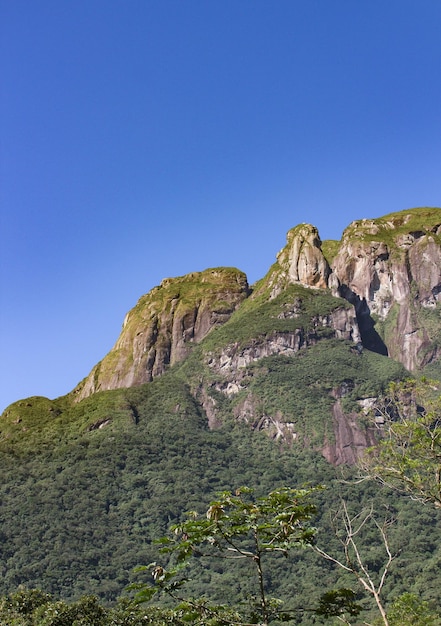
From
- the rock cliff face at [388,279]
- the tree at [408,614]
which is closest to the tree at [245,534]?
the tree at [408,614]

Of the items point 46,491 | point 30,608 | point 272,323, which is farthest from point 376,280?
point 30,608

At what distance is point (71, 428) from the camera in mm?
160250

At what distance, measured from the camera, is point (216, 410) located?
544ft

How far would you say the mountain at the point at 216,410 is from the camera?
382ft

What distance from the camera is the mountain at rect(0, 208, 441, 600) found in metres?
116

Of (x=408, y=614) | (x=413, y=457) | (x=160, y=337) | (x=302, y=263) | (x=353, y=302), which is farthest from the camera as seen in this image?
(x=160, y=337)

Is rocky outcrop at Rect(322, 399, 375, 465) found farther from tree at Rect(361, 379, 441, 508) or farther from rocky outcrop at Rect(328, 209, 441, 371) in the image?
tree at Rect(361, 379, 441, 508)

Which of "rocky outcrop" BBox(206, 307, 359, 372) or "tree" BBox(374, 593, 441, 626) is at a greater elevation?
"rocky outcrop" BBox(206, 307, 359, 372)

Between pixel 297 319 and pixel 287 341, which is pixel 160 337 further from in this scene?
pixel 297 319

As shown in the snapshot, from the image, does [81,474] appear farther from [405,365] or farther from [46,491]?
[405,365]

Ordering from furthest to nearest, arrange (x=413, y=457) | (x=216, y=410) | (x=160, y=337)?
(x=160, y=337) < (x=216, y=410) < (x=413, y=457)

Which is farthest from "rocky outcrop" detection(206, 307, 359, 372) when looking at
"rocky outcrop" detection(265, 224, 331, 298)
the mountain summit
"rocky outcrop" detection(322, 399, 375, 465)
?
"rocky outcrop" detection(322, 399, 375, 465)

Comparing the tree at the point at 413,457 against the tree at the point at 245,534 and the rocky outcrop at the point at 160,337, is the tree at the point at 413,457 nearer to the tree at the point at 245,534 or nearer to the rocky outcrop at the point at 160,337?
the tree at the point at 245,534

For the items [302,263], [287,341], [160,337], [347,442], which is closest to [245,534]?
[347,442]
